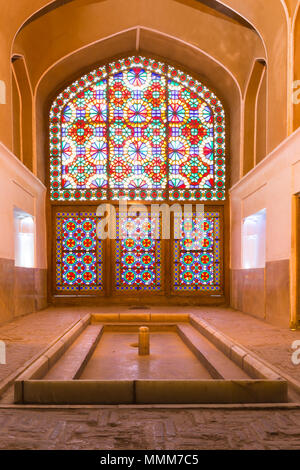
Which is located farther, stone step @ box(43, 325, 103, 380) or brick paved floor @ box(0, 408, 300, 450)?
stone step @ box(43, 325, 103, 380)

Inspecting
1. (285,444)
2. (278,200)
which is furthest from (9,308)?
(285,444)

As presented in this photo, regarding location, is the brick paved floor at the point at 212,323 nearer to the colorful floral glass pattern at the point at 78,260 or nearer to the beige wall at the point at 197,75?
the beige wall at the point at 197,75

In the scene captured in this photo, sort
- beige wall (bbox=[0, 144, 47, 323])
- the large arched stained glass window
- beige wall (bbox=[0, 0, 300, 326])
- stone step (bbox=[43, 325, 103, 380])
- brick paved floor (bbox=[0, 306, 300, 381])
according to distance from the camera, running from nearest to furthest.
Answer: stone step (bbox=[43, 325, 103, 380]), brick paved floor (bbox=[0, 306, 300, 381]), beige wall (bbox=[0, 0, 300, 326]), beige wall (bbox=[0, 144, 47, 323]), the large arched stained glass window

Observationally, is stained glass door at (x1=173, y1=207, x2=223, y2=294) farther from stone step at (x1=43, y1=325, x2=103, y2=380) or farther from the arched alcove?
stone step at (x1=43, y1=325, x2=103, y2=380)

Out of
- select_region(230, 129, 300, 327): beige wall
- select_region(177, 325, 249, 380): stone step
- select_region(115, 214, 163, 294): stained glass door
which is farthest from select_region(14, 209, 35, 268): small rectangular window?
select_region(230, 129, 300, 327): beige wall

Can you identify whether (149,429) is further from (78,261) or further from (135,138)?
(135,138)

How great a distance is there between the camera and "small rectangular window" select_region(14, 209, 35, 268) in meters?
8.53

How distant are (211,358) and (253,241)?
177 inches

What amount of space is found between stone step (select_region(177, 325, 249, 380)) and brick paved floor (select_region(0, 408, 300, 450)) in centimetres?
114

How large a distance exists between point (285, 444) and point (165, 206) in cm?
753

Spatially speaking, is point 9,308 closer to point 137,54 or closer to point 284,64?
point 284,64

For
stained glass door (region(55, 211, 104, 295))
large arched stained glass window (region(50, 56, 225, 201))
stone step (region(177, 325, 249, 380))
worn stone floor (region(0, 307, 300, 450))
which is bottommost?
stone step (region(177, 325, 249, 380))

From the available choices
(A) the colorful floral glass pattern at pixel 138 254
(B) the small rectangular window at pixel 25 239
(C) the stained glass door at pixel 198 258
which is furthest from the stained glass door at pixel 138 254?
(B) the small rectangular window at pixel 25 239

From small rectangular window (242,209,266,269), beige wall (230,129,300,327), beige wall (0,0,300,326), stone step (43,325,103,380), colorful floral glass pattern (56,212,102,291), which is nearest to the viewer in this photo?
stone step (43,325,103,380)
